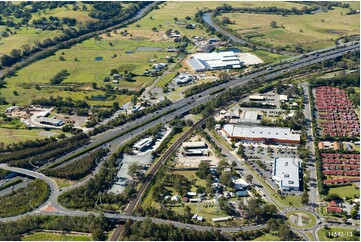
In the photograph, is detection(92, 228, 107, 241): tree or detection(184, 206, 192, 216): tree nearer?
detection(92, 228, 107, 241): tree

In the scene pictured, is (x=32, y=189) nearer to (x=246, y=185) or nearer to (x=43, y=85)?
(x=246, y=185)

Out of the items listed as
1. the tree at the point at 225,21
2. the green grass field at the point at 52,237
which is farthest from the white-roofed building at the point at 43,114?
the tree at the point at 225,21

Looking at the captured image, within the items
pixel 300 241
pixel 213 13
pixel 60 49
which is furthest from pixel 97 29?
pixel 300 241

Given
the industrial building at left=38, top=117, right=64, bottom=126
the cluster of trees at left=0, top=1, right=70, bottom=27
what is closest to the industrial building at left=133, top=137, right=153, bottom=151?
the industrial building at left=38, top=117, right=64, bottom=126

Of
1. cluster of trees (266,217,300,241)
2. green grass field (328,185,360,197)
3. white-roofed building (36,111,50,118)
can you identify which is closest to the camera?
cluster of trees (266,217,300,241)

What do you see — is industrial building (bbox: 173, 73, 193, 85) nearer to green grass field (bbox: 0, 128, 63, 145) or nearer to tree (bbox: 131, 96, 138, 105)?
Answer: tree (bbox: 131, 96, 138, 105)

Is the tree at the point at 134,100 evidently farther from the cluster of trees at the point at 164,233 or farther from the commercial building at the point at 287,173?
the cluster of trees at the point at 164,233

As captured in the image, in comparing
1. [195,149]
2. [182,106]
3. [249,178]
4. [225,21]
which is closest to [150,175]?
[195,149]
